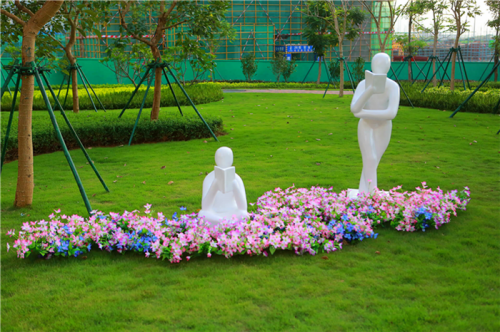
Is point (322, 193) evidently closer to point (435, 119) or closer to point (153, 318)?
point (153, 318)

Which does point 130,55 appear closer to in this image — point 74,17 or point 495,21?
point 74,17

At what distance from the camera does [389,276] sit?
3.86 meters

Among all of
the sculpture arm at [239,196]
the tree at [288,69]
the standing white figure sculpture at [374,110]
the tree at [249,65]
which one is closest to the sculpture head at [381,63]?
the standing white figure sculpture at [374,110]

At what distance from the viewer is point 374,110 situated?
5.50m

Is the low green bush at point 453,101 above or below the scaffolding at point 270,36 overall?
below

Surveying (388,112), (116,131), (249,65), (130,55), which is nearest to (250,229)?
(388,112)

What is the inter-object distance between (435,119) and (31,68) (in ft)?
38.0

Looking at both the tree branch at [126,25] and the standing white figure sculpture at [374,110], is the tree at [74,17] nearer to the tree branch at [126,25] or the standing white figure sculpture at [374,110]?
the tree branch at [126,25]

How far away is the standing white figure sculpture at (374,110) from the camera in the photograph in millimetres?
5359

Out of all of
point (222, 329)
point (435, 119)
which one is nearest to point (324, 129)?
point (435, 119)

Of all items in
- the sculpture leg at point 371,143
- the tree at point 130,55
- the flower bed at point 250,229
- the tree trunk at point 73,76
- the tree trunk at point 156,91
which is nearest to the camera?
the flower bed at point 250,229

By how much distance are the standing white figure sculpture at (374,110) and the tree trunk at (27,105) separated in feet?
13.3

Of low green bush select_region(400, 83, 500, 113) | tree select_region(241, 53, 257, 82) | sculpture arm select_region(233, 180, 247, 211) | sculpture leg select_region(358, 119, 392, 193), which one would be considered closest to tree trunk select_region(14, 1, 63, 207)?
sculpture arm select_region(233, 180, 247, 211)

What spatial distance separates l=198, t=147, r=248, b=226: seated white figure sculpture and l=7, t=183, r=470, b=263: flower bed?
0.43 ft
